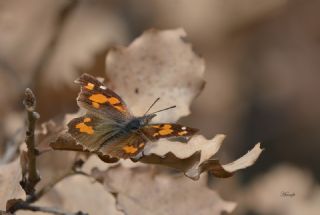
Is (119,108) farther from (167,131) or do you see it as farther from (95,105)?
(167,131)

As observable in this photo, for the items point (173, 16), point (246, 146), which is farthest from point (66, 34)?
point (246, 146)

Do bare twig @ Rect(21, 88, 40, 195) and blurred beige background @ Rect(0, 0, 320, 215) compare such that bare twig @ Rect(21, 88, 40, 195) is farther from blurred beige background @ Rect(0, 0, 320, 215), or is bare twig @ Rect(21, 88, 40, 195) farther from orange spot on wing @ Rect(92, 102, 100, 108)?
blurred beige background @ Rect(0, 0, 320, 215)

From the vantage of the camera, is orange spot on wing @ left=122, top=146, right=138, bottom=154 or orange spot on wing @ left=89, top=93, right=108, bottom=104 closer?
orange spot on wing @ left=122, top=146, right=138, bottom=154

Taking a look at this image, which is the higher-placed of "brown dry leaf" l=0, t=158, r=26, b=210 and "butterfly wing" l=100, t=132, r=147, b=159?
"butterfly wing" l=100, t=132, r=147, b=159

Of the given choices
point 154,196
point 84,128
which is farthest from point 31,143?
point 154,196

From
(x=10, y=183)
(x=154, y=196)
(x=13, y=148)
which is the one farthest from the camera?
(x=13, y=148)

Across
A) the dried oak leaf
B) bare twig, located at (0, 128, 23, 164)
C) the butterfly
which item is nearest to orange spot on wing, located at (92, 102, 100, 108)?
the butterfly

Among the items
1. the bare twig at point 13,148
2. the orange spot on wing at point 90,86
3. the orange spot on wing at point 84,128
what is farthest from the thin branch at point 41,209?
the bare twig at point 13,148
